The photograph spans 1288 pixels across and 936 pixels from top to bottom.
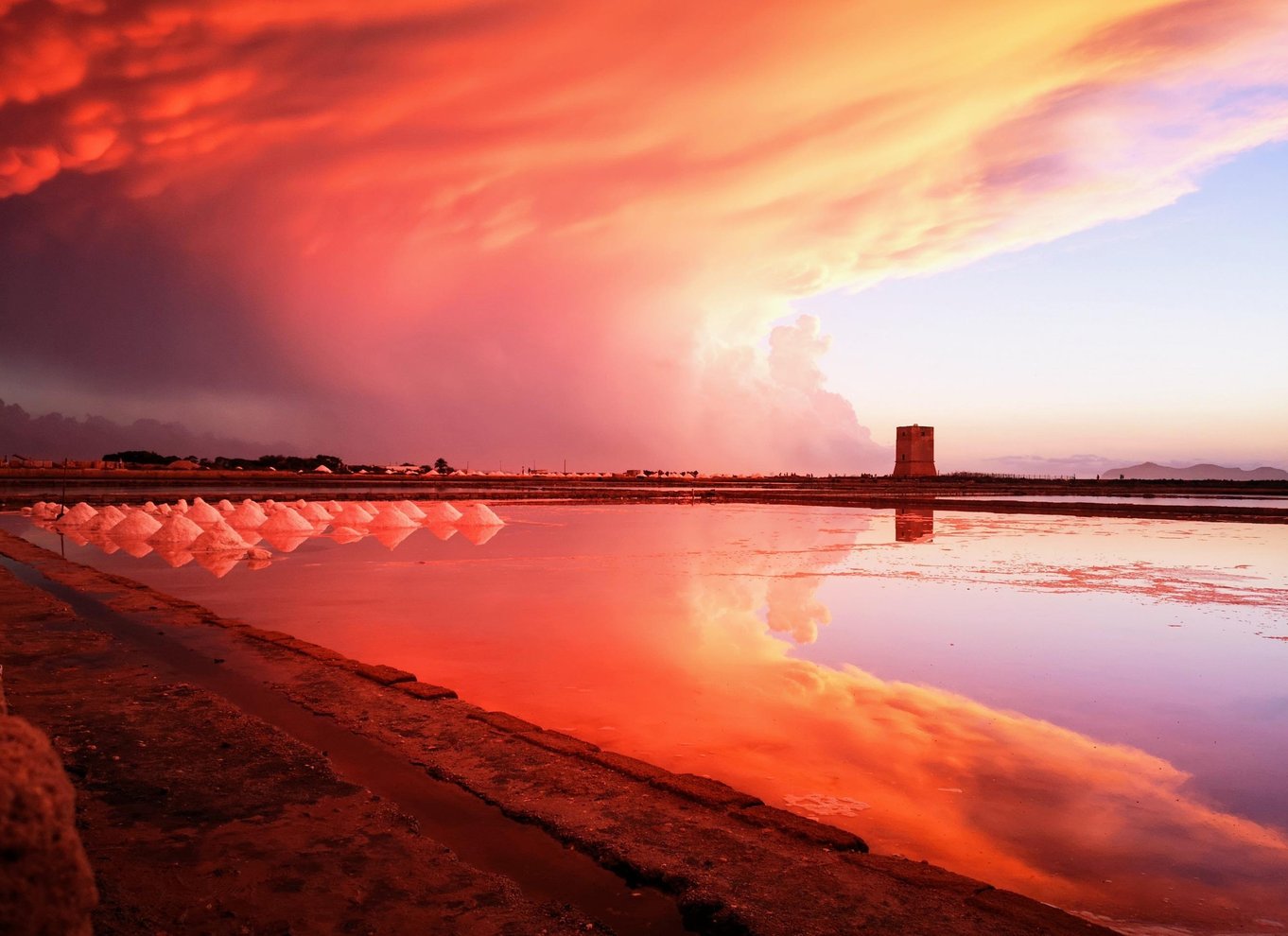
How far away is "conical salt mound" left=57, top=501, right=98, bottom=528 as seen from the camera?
74.3 ft

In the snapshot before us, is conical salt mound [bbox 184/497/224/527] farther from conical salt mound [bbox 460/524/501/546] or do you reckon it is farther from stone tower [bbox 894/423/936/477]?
stone tower [bbox 894/423/936/477]

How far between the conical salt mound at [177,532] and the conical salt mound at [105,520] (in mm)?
2554

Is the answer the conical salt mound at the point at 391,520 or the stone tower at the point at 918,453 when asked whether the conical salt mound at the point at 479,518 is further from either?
the stone tower at the point at 918,453

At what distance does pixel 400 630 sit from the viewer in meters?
9.45

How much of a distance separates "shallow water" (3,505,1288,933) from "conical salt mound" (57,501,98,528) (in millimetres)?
6774

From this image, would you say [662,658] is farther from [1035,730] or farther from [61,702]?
[61,702]

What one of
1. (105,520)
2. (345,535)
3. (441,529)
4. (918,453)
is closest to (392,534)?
(345,535)

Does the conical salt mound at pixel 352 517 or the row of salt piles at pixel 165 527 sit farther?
the conical salt mound at pixel 352 517

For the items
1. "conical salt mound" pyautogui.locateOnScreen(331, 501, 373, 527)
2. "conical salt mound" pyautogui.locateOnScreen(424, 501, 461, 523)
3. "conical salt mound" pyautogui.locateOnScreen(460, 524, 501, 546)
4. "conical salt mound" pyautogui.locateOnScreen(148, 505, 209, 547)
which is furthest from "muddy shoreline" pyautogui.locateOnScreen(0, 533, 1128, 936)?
"conical salt mound" pyautogui.locateOnScreen(424, 501, 461, 523)

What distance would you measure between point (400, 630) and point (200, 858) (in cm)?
600

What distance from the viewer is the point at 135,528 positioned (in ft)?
65.6

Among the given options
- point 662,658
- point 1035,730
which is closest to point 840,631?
point 662,658

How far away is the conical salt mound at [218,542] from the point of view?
17375 mm

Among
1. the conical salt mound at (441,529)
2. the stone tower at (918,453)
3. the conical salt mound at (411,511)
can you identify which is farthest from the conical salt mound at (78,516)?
the stone tower at (918,453)
